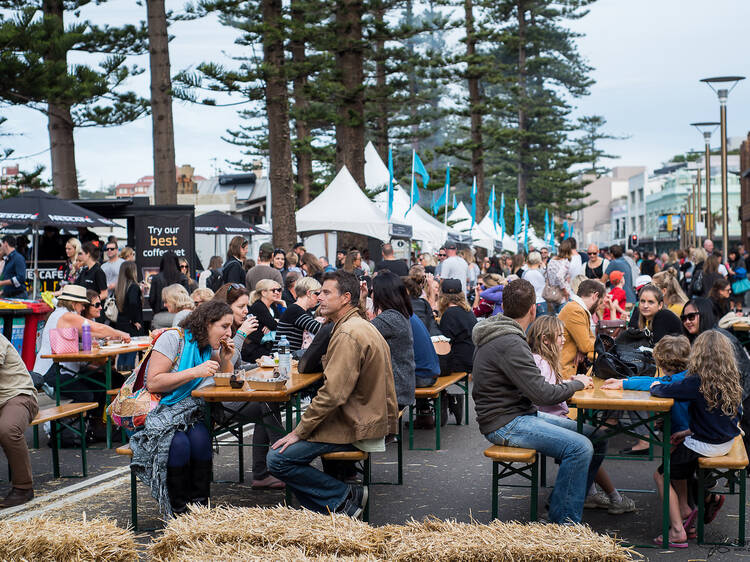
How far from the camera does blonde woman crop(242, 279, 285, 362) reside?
854 centimetres

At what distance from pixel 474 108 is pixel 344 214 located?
1986cm

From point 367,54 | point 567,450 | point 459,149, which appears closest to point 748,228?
point 459,149

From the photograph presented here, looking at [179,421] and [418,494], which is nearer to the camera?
[179,421]

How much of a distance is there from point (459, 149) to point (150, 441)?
33097 millimetres

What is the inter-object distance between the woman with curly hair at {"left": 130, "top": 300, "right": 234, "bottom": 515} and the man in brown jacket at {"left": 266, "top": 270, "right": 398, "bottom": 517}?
60 cm

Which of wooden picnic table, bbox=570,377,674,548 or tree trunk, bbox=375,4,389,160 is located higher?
tree trunk, bbox=375,4,389,160

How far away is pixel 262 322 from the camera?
349 inches

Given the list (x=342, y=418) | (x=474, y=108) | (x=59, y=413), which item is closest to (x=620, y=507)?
(x=342, y=418)

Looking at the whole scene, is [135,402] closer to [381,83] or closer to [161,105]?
[161,105]

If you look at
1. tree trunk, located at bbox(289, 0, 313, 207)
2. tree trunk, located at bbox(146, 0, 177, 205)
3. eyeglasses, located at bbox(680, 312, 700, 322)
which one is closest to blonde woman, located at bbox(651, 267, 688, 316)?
eyeglasses, located at bbox(680, 312, 700, 322)

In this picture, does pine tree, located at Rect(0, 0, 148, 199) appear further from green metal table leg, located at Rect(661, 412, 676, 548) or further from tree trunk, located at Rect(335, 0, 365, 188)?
green metal table leg, located at Rect(661, 412, 676, 548)

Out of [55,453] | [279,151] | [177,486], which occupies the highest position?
[279,151]

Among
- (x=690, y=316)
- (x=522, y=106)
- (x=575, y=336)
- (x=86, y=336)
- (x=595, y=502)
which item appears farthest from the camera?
(x=522, y=106)

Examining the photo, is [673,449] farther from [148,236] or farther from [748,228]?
[748,228]
